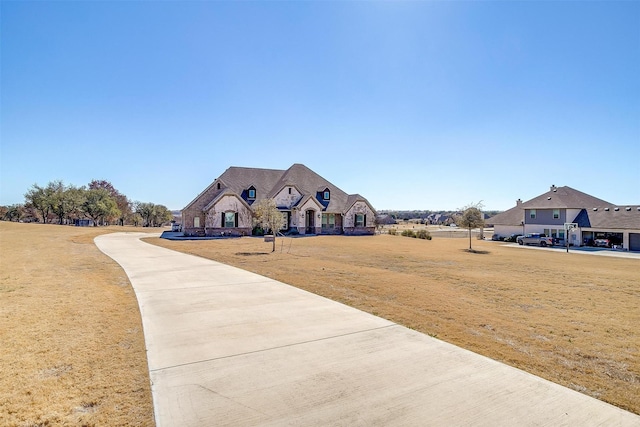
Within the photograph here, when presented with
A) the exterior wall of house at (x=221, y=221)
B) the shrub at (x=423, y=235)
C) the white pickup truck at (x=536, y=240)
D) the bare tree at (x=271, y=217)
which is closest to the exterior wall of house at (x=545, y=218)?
the white pickup truck at (x=536, y=240)

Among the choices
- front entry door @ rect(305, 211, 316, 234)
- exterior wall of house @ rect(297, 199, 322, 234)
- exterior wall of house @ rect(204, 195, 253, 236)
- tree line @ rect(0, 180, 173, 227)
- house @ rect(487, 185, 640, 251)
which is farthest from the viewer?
tree line @ rect(0, 180, 173, 227)

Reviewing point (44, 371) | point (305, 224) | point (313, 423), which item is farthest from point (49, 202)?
point (313, 423)

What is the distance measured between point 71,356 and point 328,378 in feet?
13.2

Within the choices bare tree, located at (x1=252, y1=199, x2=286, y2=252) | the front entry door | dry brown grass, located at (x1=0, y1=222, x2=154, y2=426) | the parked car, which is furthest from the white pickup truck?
dry brown grass, located at (x1=0, y1=222, x2=154, y2=426)

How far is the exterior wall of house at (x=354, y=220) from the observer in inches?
1677

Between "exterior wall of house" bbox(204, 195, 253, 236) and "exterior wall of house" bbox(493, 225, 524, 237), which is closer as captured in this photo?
"exterior wall of house" bbox(204, 195, 253, 236)

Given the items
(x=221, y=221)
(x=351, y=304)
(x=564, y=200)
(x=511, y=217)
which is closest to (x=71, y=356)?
(x=351, y=304)

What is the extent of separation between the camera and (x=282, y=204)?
39.8 meters

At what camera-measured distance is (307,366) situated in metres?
5.15

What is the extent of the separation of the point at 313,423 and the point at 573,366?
4.44 meters

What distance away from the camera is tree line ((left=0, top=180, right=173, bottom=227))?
176ft

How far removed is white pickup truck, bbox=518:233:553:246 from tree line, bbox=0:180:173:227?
6185 centimetres

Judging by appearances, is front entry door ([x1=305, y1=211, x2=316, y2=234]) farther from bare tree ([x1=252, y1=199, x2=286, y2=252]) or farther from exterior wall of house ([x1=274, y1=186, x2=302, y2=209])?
bare tree ([x1=252, y1=199, x2=286, y2=252])

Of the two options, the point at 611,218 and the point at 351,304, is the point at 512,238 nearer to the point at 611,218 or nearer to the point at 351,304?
the point at 611,218
